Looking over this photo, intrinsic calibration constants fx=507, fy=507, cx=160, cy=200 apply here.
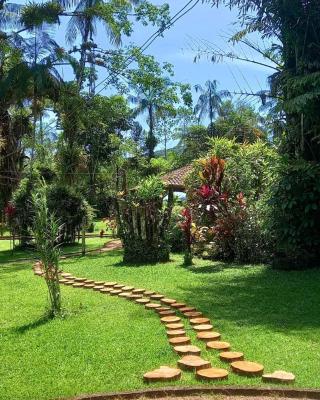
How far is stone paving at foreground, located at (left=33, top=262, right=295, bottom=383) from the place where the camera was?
3.96 meters

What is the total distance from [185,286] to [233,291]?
→ 0.85 metres

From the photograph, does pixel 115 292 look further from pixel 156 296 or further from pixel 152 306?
pixel 152 306

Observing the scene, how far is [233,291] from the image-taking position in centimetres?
770

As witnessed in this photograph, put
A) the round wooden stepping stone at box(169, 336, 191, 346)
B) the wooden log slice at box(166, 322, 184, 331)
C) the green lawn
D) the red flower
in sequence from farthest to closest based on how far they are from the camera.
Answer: the red flower
the wooden log slice at box(166, 322, 184, 331)
the round wooden stepping stone at box(169, 336, 191, 346)
the green lawn

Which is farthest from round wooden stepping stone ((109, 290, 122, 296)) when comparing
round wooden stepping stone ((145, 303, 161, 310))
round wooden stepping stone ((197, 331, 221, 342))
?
round wooden stepping stone ((197, 331, 221, 342))

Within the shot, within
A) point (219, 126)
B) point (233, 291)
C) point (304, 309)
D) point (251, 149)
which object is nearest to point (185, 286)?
point (233, 291)

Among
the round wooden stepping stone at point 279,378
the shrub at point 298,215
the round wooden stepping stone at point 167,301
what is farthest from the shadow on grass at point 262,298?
the round wooden stepping stone at point 279,378

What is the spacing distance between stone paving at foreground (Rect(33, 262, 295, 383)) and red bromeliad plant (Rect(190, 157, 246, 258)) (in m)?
3.75

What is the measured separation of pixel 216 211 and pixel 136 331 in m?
6.95

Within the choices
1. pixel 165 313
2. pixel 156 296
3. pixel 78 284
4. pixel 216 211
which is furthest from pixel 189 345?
pixel 216 211

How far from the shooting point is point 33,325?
603cm

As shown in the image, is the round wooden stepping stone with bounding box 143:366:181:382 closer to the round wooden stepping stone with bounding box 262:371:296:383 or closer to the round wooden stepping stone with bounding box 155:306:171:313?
Answer: the round wooden stepping stone with bounding box 262:371:296:383

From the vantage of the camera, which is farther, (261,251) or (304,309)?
(261,251)

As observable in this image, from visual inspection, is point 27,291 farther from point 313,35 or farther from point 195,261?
point 313,35
